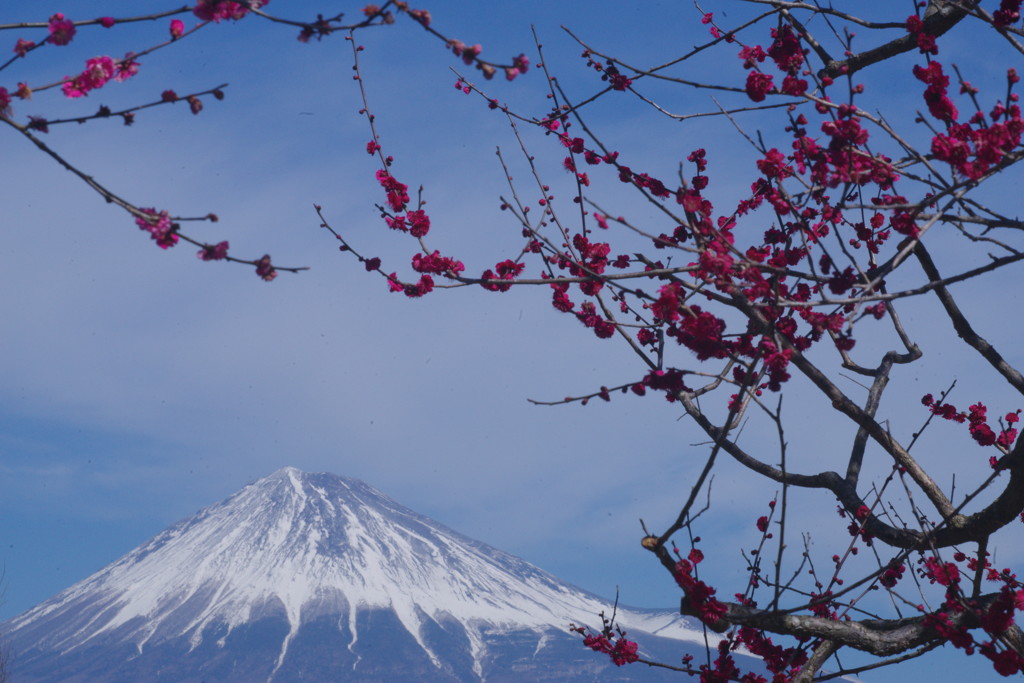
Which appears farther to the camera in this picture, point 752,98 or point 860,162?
point 752,98

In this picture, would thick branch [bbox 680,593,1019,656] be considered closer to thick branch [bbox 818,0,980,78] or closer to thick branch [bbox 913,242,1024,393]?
thick branch [bbox 913,242,1024,393]

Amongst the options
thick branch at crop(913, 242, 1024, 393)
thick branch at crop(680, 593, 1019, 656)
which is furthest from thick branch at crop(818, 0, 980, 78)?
thick branch at crop(680, 593, 1019, 656)

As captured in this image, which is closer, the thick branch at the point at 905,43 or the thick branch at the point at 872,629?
the thick branch at the point at 872,629

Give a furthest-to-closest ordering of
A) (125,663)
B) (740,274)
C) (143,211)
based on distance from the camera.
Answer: (125,663), (740,274), (143,211)

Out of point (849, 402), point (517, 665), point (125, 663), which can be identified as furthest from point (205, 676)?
point (849, 402)

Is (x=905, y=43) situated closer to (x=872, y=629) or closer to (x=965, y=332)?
(x=965, y=332)

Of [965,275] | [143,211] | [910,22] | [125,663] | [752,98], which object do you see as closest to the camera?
[143,211]

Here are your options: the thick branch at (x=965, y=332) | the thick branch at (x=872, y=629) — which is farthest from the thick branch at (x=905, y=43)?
the thick branch at (x=872, y=629)

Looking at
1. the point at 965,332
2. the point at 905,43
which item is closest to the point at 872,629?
the point at 965,332

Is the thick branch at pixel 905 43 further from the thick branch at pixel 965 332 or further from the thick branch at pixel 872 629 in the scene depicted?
the thick branch at pixel 872 629

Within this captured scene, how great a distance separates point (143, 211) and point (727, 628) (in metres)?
2.78

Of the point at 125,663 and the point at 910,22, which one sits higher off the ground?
the point at 125,663

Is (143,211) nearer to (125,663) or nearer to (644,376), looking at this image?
(644,376)

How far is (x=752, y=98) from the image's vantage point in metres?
4.30
